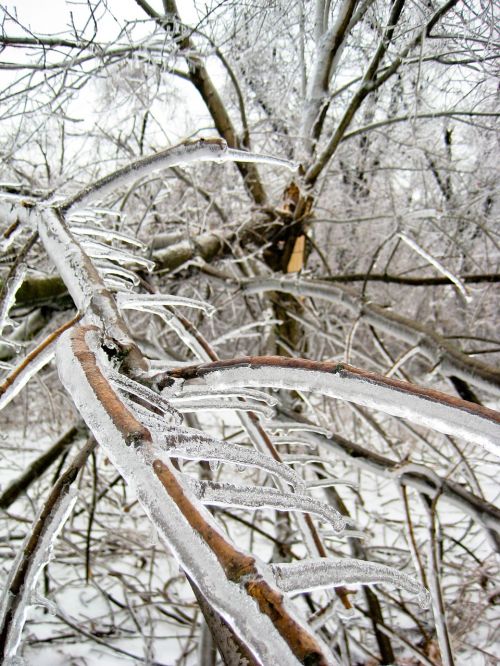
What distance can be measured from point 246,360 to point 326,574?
24cm

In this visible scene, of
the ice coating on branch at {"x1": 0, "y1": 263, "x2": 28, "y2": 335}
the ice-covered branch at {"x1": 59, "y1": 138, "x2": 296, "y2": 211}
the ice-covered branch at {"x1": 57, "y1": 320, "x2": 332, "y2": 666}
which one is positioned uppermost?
the ice-covered branch at {"x1": 59, "y1": 138, "x2": 296, "y2": 211}

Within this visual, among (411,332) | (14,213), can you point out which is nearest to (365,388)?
(14,213)

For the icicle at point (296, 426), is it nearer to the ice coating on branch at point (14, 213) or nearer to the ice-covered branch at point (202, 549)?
the ice-covered branch at point (202, 549)

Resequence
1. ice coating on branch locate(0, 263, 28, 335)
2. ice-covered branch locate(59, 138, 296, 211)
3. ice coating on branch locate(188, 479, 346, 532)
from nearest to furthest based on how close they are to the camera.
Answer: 1. ice coating on branch locate(188, 479, 346, 532)
2. ice-covered branch locate(59, 138, 296, 211)
3. ice coating on branch locate(0, 263, 28, 335)

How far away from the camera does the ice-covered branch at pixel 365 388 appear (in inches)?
17.7

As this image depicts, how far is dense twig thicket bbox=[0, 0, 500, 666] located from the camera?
433 millimetres

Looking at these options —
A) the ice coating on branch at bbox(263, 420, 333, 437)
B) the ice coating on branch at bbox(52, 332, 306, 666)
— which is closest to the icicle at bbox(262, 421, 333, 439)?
the ice coating on branch at bbox(263, 420, 333, 437)

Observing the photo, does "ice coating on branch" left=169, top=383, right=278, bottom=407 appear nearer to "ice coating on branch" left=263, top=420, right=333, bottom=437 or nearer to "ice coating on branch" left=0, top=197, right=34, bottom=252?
"ice coating on branch" left=263, top=420, right=333, bottom=437

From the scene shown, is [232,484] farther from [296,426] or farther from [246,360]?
[296,426]

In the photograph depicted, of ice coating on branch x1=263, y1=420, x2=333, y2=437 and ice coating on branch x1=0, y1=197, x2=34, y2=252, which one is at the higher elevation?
ice coating on branch x1=0, y1=197, x2=34, y2=252

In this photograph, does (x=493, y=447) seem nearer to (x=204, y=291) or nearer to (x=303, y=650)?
(x=303, y=650)

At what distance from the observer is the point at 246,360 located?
0.56m

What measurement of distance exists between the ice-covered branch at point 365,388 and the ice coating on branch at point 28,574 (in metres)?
0.26

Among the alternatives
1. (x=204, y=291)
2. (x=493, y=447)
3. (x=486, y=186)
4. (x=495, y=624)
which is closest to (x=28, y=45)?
(x=493, y=447)
